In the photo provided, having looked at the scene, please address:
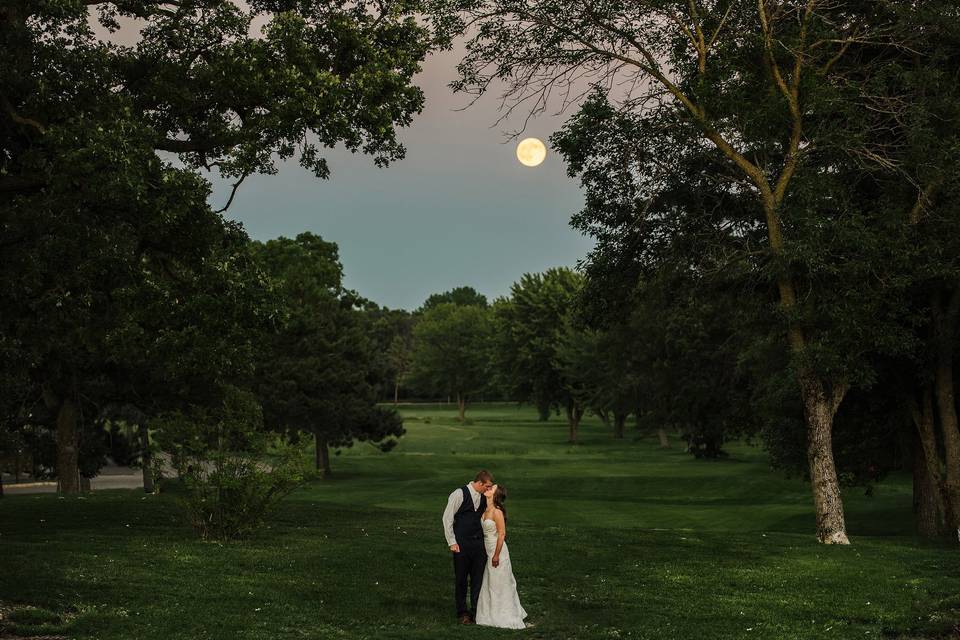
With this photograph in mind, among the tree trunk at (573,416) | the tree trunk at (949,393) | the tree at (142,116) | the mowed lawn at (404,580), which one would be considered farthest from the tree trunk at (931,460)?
the tree trunk at (573,416)

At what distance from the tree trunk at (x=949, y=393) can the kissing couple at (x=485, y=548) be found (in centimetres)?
1598

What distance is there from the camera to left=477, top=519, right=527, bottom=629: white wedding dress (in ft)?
44.2

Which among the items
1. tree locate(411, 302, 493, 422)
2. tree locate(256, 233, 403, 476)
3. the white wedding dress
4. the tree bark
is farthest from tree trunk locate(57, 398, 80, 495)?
tree locate(411, 302, 493, 422)

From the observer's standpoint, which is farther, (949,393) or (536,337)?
(536,337)

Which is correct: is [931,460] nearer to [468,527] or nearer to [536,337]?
[468,527]

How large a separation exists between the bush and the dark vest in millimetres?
6906

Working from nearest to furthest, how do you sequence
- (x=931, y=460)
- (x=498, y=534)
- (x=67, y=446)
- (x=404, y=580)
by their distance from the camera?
(x=498, y=534)
(x=404, y=580)
(x=931, y=460)
(x=67, y=446)

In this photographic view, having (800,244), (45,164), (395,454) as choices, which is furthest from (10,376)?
(395,454)

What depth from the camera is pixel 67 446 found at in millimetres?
36531

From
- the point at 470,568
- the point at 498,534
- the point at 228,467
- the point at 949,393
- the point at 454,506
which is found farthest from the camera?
the point at 949,393

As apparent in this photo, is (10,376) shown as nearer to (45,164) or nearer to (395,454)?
(45,164)

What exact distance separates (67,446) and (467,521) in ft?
88.6

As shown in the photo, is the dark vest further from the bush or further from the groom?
the bush

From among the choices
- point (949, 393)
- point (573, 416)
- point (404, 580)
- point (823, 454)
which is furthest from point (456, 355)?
point (404, 580)
